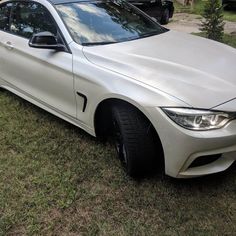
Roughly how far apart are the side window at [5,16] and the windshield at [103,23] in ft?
3.47

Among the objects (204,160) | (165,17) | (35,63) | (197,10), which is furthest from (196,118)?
(197,10)

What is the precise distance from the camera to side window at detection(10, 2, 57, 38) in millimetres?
4090

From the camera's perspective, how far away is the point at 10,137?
4.11 m

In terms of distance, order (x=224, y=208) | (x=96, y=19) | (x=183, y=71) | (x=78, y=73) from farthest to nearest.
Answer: (x=96, y=19) → (x=78, y=73) → (x=183, y=71) → (x=224, y=208)

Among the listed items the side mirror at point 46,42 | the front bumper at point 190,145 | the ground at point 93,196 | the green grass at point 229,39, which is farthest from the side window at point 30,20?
the green grass at point 229,39

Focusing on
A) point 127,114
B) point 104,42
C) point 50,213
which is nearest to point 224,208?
point 127,114

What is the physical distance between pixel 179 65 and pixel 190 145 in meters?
0.81

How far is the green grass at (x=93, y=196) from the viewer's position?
112 inches

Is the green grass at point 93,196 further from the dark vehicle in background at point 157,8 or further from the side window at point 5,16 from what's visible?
the dark vehicle in background at point 157,8

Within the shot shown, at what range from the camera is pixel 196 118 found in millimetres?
2809

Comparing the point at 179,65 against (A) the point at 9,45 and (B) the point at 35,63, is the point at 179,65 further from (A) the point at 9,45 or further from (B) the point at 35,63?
(A) the point at 9,45

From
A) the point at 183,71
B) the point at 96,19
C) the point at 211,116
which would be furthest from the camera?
the point at 96,19

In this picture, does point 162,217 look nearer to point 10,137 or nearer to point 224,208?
point 224,208

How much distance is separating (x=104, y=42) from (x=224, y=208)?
1.88 meters
